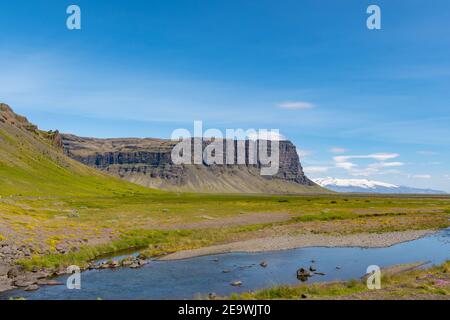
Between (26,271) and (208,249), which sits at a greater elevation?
(26,271)

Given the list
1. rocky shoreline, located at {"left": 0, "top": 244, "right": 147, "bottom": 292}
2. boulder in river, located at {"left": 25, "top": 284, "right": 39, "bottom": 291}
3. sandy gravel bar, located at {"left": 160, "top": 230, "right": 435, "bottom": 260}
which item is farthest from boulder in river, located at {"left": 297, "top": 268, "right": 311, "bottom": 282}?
boulder in river, located at {"left": 25, "top": 284, "right": 39, "bottom": 291}

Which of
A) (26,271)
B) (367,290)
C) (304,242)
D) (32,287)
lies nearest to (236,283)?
(367,290)

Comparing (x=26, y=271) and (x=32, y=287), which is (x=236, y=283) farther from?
(x=26, y=271)

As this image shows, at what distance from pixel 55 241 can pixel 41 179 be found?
162 metres

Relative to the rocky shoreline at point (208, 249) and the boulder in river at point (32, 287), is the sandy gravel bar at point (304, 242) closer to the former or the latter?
the rocky shoreline at point (208, 249)

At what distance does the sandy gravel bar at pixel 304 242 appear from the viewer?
5778 cm

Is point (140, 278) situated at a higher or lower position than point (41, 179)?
lower

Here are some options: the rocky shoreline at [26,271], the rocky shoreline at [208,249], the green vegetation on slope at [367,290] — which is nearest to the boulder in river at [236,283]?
the green vegetation on slope at [367,290]

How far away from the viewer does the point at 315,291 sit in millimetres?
32094

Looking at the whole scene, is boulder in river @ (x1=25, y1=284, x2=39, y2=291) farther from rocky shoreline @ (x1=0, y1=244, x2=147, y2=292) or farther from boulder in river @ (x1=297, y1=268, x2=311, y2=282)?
boulder in river @ (x1=297, y1=268, x2=311, y2=282)

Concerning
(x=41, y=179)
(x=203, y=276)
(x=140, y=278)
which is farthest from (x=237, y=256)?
(x=41, y=179)

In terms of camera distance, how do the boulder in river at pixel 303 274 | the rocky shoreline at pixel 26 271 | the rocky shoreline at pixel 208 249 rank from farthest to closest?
1. the boulder in river at pixel 303 274
2. the rocky shoreline at pixel 208 249
3. the rocky shoreline at pixel 26 271

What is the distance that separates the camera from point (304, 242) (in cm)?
6619
